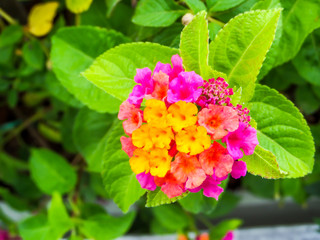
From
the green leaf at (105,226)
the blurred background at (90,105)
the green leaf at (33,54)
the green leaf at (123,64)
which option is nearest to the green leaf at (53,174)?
the blurred background at (90,105)

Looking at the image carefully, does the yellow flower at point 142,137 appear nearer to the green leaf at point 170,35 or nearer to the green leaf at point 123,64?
the green leaf at point 123,64

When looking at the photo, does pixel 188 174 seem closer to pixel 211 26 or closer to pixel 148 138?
pixel 148 138

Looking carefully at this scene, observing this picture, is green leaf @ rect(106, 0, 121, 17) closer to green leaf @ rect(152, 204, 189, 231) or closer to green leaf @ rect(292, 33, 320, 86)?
green leaf @ rect(292, 33, 320, 86)

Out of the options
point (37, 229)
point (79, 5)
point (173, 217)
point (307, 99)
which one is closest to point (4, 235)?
point (37, 229)

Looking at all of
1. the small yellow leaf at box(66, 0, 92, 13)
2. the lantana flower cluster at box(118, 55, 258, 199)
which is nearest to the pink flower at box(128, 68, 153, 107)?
the lantana flower cluster at box(118, 55, 258, 199)

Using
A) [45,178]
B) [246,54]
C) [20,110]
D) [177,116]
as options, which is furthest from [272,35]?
[20,110]

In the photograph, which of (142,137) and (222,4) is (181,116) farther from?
(222,4)

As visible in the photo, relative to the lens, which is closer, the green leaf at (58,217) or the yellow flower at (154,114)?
the yellow flower at (154,114)
